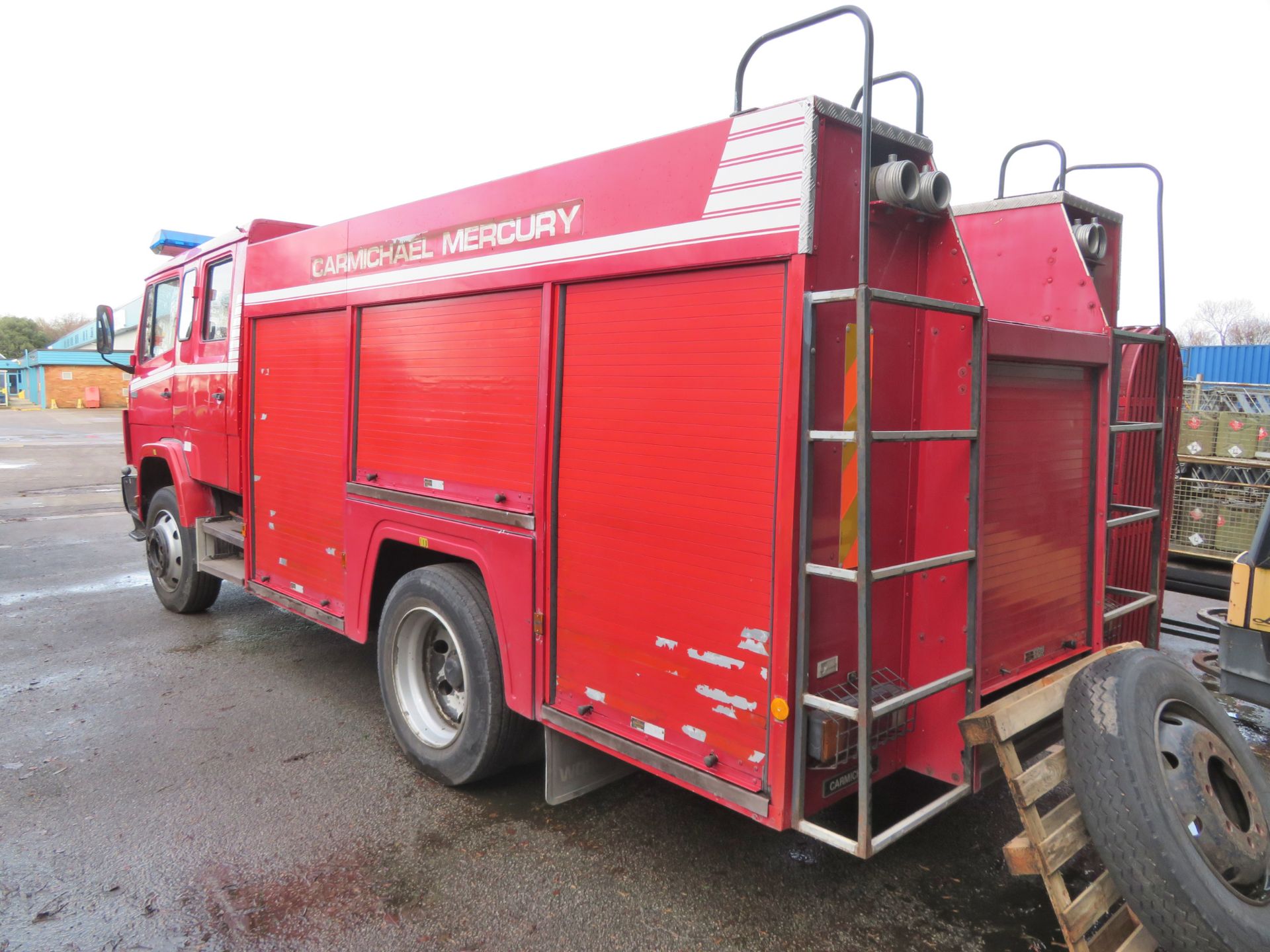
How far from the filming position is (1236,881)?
2.57 meters

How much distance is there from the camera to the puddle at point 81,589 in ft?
24.4

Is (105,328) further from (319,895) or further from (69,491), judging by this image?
(69,491)

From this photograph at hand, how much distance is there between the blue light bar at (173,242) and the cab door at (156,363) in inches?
10.5

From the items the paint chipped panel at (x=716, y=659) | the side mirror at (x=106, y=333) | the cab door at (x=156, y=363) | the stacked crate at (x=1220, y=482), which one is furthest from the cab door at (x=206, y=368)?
the stacked crate at (x=1220, y=482)

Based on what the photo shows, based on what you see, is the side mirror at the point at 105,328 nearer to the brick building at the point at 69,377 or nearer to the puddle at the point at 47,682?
the puddle at the point at 47,682

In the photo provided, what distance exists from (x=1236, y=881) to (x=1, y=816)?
488cm

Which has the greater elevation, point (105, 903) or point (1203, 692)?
point (1203, 692)

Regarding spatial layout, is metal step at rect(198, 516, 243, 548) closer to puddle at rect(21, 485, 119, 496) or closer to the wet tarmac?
the wet tarmac

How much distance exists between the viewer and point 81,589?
25.7ft

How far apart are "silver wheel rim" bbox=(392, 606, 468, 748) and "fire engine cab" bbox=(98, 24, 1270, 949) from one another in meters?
0.01

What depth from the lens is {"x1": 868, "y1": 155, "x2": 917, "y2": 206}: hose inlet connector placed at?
8.47ft

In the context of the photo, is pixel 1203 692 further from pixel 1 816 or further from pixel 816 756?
pixel 1 816

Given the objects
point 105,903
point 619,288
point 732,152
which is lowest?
point 105,903

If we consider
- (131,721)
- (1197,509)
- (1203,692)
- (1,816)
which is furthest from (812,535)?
(1197,509)
